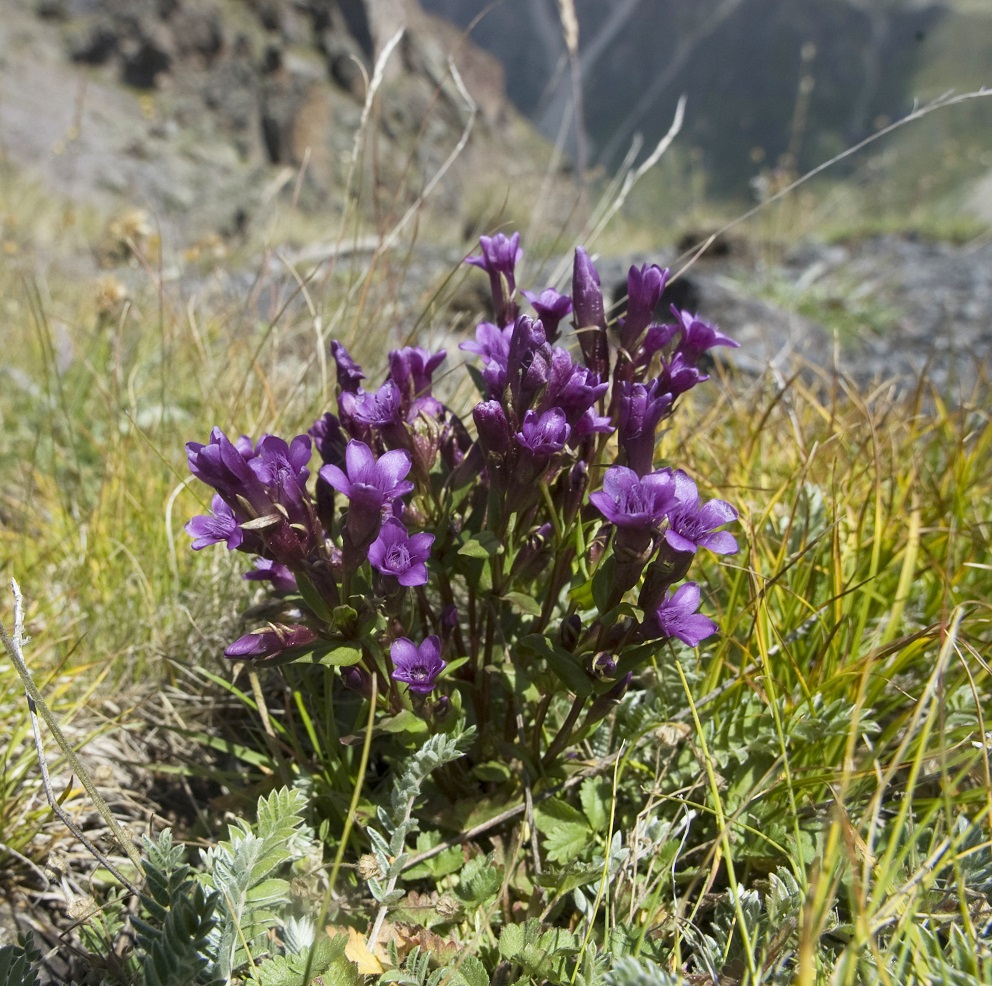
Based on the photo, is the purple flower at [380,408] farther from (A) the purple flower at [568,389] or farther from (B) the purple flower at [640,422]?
(B) the purple flower at [640,422]

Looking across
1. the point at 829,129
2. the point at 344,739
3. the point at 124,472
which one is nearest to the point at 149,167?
the point at 124,472

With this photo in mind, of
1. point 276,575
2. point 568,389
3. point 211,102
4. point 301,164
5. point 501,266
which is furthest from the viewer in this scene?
point 211,102

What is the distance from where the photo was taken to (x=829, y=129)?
6694cm

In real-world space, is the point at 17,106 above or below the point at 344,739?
below

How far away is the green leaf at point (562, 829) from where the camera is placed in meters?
1.56

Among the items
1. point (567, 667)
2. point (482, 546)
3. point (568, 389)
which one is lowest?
point (567, 667)

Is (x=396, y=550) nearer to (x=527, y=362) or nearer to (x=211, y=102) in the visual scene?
(x=527, y=362)

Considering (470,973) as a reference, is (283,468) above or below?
above

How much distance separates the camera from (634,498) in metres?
1.28

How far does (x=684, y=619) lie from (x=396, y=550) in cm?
50

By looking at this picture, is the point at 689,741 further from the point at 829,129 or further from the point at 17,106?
the point at 829,129

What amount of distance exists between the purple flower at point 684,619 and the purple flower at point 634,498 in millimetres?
162

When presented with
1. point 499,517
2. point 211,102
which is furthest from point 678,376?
point 211,102

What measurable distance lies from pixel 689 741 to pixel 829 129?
78.1 meters
